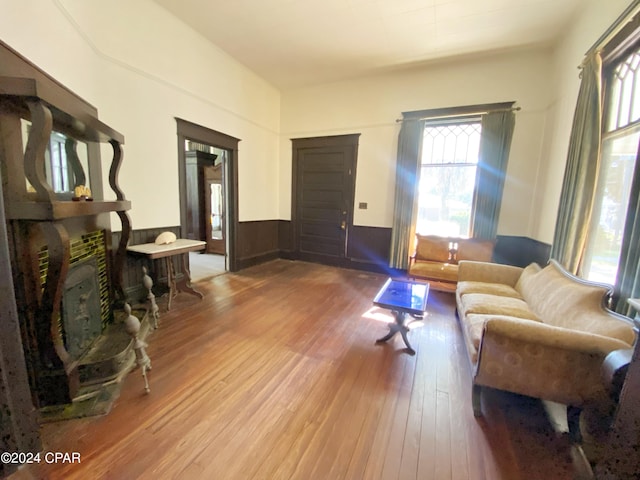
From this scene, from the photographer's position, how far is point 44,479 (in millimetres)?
1205

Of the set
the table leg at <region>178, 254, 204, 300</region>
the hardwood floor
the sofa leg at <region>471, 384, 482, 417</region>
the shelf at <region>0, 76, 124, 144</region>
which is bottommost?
the hardwood floor

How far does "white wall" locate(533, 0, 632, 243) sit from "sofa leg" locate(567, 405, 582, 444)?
2.39 meters

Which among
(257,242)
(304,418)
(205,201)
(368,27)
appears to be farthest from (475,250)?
(205,201)

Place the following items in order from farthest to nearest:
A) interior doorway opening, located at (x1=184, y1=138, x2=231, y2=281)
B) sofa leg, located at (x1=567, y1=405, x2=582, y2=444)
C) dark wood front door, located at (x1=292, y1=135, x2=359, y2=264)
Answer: interior doorway opening, located at (x1=184, y1=138, x2=231, y2=281) → dark wood front door, located at (x1=292, y1=135, x2=359, y2=264) → sofa leg, located at (x1=567, y1=405, x2=582, y2=444)

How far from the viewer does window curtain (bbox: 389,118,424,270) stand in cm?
434

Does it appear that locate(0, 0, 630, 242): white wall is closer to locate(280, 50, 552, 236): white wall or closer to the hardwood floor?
locate(280, 50, 552, 236): white wall

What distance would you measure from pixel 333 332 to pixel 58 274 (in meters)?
2.15

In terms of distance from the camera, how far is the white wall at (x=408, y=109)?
3.78 metres

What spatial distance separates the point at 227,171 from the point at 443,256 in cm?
383

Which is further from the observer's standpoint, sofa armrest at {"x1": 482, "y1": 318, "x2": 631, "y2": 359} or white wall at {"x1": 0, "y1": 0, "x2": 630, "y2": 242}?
white wall at {"x1": 0, "y1": 0, "x2": 630, "y2": 242}

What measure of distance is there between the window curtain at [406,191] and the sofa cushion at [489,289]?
1.62 metres

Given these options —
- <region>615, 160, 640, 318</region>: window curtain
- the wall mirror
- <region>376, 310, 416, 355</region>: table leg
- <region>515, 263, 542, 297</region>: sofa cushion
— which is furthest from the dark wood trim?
the wall mirror

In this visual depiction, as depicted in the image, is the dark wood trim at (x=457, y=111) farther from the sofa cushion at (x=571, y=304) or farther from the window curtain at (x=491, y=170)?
the sofa cushion at (x=571, y=304)

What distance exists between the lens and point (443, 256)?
13.5 feet
